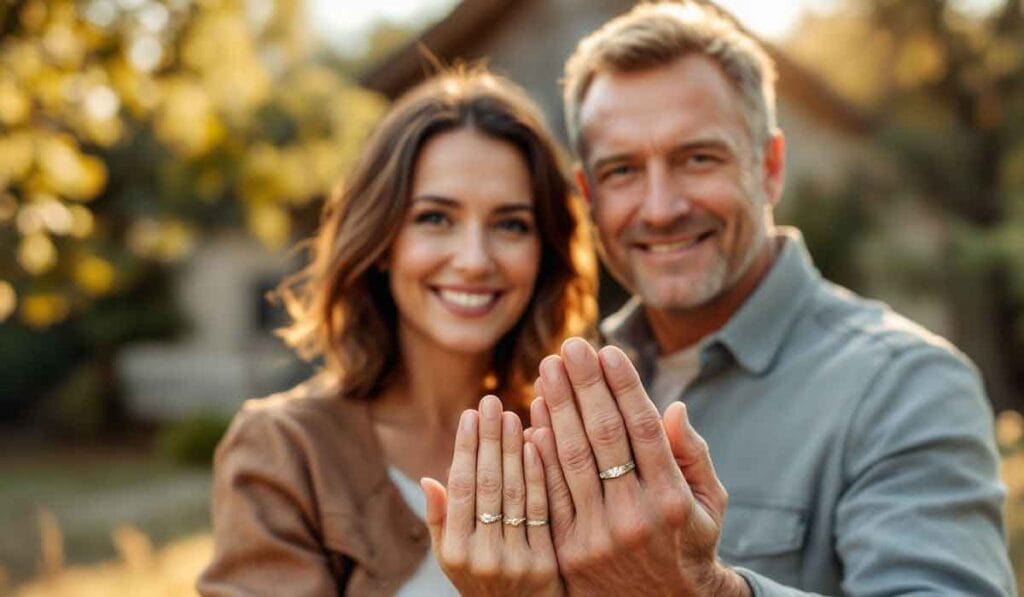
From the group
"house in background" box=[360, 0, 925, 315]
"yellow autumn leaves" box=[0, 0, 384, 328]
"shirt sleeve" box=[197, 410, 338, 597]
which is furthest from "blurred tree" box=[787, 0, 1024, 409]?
"shirt sleeve" box=[197, 410, 338, 597]

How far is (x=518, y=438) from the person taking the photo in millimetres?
2025

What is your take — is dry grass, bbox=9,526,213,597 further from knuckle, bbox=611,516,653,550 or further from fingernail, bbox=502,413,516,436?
knuckle, bbox=611,516,653,550

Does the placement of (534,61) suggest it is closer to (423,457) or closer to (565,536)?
(423,457)

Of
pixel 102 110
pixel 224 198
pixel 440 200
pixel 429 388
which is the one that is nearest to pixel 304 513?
pixel 429 388

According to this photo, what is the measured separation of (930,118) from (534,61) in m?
7.97

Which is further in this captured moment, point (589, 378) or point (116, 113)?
point (116, 113)

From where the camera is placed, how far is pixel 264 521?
2.72 meters

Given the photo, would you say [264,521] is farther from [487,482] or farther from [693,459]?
[693,459]

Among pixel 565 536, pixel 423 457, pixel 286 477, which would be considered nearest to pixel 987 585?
pixel 565 536

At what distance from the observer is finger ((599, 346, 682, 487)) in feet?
6.29

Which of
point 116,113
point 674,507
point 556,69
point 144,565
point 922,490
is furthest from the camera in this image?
point 556,69

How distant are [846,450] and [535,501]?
906 millimetres

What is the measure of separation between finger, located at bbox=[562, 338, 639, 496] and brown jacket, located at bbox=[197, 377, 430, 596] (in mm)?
1012

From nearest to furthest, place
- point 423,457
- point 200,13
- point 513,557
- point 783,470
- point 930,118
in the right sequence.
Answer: point 513,557 < point 783,470 < point 423,457 < point 200,13 < point 930,118
